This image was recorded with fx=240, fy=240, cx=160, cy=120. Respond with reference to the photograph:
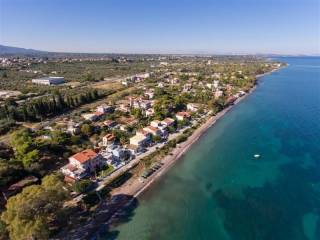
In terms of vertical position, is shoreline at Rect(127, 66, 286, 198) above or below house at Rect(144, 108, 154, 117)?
below

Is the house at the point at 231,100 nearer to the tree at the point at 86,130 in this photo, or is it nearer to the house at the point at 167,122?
the house at the point at 167,122

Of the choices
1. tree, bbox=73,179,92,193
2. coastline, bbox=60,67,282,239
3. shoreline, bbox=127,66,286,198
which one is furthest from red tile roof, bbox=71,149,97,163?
shoreline, bbox=127,66,286,198

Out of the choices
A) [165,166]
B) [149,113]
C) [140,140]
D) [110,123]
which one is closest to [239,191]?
[165,166]

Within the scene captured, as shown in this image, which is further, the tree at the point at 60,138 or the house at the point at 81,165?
the tree at the point at 60,138

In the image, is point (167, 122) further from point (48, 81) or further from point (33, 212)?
point (48, 81)

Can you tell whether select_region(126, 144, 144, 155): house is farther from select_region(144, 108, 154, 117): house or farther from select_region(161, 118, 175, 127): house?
select_region(144, 108, 154, 117): house

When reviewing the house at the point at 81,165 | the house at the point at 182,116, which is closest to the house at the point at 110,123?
the house at the point at 182,116
